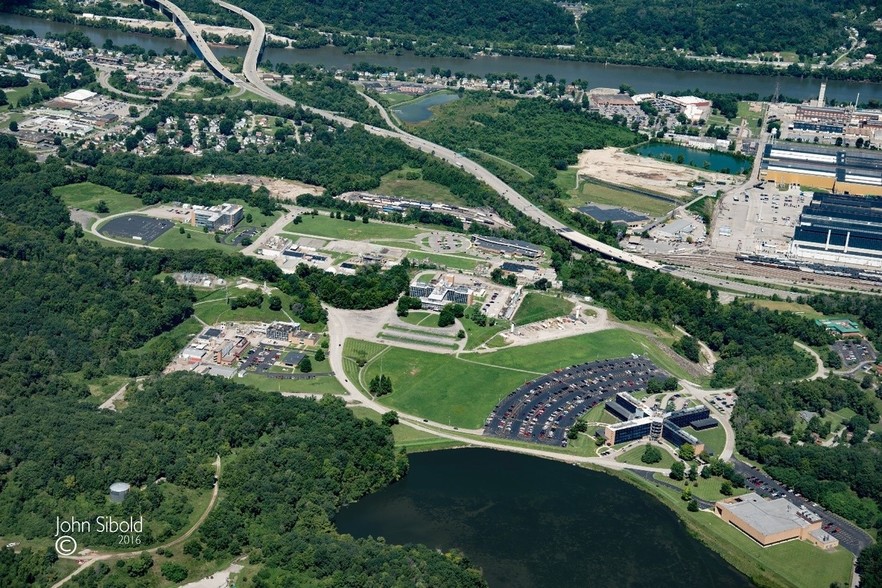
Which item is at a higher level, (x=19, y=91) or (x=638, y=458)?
(x=19, y=91)

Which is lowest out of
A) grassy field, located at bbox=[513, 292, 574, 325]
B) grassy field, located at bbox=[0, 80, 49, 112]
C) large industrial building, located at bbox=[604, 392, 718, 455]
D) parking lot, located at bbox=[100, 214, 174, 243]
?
large industrial building, located at bbox=[604, 392, 718, 455]

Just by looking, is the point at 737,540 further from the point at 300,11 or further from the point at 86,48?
the point at 300,11

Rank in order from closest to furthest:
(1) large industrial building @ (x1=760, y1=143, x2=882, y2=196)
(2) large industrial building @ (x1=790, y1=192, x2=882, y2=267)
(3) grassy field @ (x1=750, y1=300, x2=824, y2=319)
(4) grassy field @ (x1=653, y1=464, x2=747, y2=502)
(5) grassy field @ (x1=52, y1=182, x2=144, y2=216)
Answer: (4) grassy field @ (x1=653, y1=464, x2=747, y2=502)
(3) grassy field @ (x1=750, y1=300, x2=824, y2=319)
(2) large industrial building @ (x1=790, y1=192, x2=882, y2=267)
(5) grassy field @ (x1=52, y1=182, x2=144, y2=216)
(1) large industrial building @ (x1=760, y1=143, x2=882, y2=196)

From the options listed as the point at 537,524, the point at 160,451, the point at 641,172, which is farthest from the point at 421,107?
the point at 537,524

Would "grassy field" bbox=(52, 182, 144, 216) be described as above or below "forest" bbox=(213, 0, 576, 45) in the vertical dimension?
below

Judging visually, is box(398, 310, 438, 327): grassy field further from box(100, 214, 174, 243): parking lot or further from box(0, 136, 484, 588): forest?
box(100, 214, 174, 243): parking lot

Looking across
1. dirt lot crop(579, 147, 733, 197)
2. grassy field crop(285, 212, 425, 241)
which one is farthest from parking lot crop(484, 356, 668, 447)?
dirt lot crop(579, 147, 733, 197)

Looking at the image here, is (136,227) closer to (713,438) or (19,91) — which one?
(19,91)

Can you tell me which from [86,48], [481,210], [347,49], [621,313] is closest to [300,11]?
[347,49]
